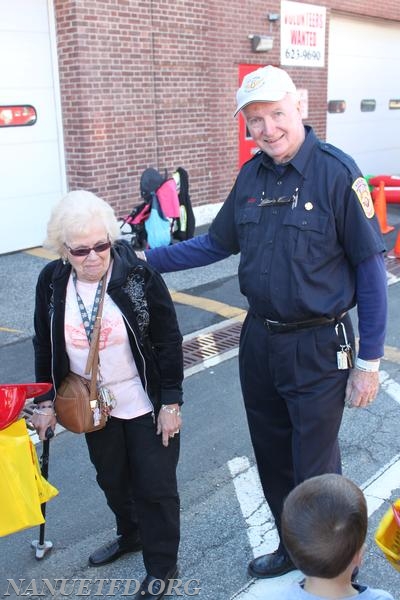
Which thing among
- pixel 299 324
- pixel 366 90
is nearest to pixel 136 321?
pixel 299 324

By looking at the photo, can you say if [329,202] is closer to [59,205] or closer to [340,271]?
[340,271]

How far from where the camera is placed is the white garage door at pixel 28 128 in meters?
7.84

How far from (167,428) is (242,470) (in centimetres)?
133

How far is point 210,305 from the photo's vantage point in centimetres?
675

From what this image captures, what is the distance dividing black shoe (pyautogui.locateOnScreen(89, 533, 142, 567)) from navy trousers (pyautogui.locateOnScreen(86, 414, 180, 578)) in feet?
0.88

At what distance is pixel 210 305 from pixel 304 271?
4.39m

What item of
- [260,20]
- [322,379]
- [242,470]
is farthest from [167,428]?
[260,20]

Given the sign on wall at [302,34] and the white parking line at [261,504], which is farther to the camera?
the sign on wall at [302,34]

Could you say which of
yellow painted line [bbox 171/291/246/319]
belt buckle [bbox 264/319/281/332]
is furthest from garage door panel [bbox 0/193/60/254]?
belt buckle [bbox 264/319/281/332]

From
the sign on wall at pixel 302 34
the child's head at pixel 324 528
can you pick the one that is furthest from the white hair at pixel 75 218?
the sign on wall at pixel 302 34

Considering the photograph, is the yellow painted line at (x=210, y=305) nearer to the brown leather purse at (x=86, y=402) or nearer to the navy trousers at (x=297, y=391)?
the navy trousers at (x=297, y=391)

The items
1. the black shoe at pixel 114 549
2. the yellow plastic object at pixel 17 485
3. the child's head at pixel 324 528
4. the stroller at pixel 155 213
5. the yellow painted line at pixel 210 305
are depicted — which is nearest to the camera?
the child's head at pixel 324 528

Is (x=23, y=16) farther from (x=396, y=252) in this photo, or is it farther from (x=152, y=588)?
(x=152, y=588)

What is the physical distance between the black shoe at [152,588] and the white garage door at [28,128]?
6.22m
